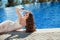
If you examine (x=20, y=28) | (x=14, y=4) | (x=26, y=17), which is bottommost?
(x=14, y=4)

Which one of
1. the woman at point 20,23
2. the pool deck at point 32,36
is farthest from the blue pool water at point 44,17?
the pool deck at point 32,36

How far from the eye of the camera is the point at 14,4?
20.2m

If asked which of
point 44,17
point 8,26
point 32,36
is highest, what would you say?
point 8,26

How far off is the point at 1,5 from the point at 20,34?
13866mm

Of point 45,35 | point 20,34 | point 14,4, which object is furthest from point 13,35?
point 14,4

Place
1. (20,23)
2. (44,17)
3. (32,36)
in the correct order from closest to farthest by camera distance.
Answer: (32,36) → (20,23) → (44,17)

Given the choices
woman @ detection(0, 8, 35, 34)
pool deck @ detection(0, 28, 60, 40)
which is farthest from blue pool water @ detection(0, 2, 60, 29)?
pool deck @ detection(0, 28, 60, 40)

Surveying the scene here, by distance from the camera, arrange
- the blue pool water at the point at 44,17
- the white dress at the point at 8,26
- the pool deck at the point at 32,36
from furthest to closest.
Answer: the blue pool water at the point at 44,17
the white dress at the point at 8,26
the pool deck at the point at 32,36

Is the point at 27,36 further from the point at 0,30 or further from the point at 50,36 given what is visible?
the point at 0,30

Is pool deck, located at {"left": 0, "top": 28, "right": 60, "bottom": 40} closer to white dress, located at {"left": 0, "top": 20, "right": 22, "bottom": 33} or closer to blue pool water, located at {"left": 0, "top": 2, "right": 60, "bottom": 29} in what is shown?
white dress, located at {"left": 0, "top": 20, "right": 22, "bottom": 33}

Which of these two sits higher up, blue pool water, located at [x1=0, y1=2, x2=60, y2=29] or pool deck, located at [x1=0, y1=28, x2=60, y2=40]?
pool deck, located at [x1=0, y1=28, x2=60, y2=40]

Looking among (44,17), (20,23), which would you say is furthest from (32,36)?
(44,17)

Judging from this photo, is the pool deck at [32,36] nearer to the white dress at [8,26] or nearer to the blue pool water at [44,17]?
the white dress at [8,26]

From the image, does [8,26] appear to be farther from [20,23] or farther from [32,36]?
[32,36]
